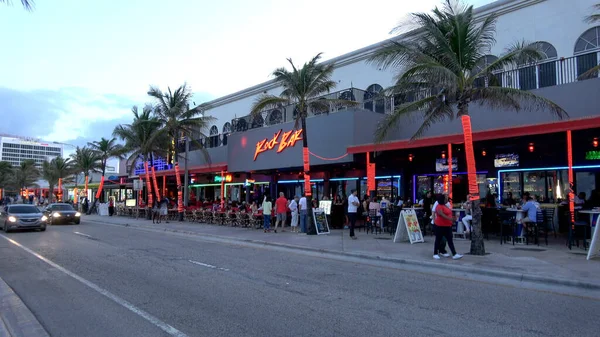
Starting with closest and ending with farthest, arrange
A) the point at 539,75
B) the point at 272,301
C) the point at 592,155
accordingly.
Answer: the point at 272,301
the point at 592,155
the point at 539,75

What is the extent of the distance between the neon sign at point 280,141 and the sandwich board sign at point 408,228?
844 cm

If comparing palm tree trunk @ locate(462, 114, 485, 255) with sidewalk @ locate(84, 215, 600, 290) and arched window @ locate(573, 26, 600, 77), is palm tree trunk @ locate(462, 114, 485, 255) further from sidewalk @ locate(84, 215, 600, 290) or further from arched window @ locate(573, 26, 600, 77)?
arched window @ locate(573, 26, 600, 77)

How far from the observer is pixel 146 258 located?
12.3 metres

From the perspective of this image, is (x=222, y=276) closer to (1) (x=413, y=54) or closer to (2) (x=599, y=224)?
(1) (x=413, y=54)

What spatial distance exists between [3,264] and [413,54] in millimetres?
12540

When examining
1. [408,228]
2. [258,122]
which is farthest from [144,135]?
[408,228]

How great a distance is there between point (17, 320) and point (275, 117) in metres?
20.7

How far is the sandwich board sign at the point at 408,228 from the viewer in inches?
567

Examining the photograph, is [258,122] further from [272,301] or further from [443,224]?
[272,301]

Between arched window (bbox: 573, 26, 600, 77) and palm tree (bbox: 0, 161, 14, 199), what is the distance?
8126 cm

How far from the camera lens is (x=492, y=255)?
11.7 m

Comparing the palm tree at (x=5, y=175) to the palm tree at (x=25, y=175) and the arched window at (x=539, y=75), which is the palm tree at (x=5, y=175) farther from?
the arched window at (x=539, y=75)

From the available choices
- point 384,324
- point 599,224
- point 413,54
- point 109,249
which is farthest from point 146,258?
point 599,224

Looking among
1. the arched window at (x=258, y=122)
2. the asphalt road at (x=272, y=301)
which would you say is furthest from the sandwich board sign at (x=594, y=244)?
the arched window at (x=258, y=122)
